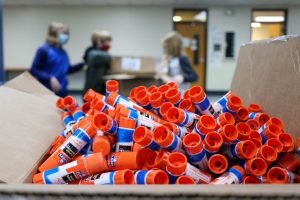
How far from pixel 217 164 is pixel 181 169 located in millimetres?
136

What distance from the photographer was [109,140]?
84 cm

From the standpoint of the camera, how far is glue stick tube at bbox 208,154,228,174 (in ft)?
2.50

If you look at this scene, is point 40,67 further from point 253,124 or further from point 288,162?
point 288,162

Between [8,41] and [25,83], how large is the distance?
9.02 metres

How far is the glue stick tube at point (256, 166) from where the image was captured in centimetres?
74

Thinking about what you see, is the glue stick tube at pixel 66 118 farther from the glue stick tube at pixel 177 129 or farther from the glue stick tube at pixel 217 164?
the glue stick tube at pixel 217 164

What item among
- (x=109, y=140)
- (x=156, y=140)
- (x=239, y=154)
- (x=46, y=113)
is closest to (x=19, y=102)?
(x=46, y=113)

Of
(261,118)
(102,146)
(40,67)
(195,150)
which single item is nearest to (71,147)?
(102,146)

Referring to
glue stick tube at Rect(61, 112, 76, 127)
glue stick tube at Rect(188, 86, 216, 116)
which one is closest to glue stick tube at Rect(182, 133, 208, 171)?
glue stick tube at Rect(188, 86, 216, 116)

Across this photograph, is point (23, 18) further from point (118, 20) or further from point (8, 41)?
point (118, 20)

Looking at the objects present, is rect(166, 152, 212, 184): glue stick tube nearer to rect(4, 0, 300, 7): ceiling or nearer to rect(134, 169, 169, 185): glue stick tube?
rect(134, 169, 169, 185): glue stick tube

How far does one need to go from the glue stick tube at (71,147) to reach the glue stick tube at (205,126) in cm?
26

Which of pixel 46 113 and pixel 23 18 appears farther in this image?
pixel 23 18

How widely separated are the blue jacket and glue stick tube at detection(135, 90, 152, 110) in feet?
7.06
